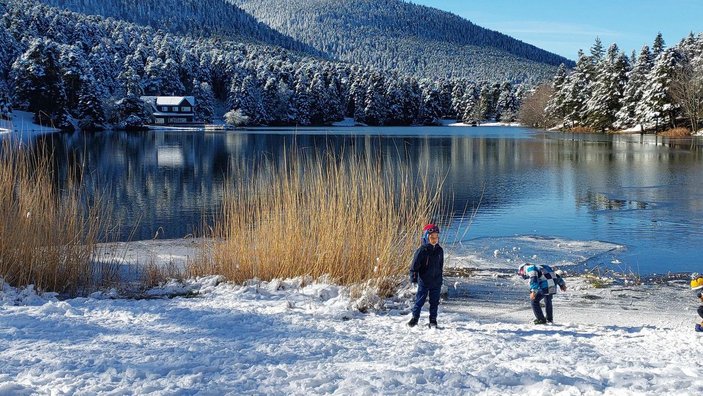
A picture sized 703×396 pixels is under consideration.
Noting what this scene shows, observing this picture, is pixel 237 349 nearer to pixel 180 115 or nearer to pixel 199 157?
pixel 199 157

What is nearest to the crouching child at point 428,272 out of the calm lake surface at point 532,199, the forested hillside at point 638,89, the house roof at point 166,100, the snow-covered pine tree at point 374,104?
the calm lake surface at point 532,199

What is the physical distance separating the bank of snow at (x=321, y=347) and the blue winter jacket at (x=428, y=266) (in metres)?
0.45

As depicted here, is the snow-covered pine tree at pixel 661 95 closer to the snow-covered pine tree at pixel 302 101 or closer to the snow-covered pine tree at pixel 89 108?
the snow-covered pine tree at pixel 89 108

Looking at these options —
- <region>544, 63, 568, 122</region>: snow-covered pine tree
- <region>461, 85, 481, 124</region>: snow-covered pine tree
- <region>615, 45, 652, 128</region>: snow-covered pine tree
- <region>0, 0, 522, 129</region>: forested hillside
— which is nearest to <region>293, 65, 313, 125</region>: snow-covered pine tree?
<region>0, 0, 522, 129</region>: forested hillside

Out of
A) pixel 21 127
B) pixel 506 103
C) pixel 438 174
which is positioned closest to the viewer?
pixel 21 127

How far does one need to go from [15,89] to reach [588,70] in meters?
63.1

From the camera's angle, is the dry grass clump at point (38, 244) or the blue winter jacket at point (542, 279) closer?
the blue winter jacket at point (542, 279)

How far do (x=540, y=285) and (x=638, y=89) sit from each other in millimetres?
58922

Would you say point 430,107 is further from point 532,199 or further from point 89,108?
point 532,199

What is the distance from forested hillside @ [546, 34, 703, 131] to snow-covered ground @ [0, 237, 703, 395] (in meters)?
52.0

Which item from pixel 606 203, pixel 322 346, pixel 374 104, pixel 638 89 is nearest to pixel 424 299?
pixel 322 346

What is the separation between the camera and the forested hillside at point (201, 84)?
67125mm

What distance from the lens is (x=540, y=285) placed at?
6.45 metres

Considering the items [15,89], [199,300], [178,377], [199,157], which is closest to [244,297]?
[199,300]
